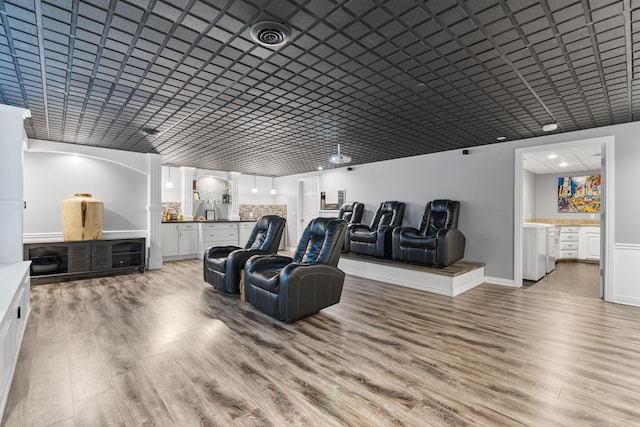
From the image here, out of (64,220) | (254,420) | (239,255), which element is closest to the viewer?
(254,420)

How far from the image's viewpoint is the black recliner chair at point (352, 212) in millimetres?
6949

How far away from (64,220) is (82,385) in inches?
173

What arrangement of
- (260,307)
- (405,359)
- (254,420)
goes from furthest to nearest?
(260,307) < (405,359) < (254,420)

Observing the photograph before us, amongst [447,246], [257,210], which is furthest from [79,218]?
[447,246]

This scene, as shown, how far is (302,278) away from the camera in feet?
10.5

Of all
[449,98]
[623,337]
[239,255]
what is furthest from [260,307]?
[623,337]

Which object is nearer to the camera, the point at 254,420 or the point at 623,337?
the point at 254,420

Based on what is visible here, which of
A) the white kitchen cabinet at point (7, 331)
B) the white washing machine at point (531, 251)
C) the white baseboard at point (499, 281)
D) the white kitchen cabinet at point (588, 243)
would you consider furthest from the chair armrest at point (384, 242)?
the white kitchen cabinet at point (588, 243)

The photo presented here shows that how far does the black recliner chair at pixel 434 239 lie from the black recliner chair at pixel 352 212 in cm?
167

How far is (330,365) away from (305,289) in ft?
3.25

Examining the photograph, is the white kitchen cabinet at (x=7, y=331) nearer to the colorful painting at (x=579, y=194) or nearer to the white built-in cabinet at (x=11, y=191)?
the white built-in cabinet at (x=11, y=191)

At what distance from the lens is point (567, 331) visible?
120 inches

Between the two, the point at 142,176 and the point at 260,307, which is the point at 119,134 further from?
the point at 260,307

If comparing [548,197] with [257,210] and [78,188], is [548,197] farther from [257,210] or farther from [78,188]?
[78,188]
